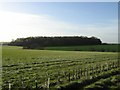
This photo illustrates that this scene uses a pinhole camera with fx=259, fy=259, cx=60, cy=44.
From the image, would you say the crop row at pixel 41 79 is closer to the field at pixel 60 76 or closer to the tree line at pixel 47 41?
the field at pixel 60 76

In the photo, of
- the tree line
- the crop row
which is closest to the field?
the crop row

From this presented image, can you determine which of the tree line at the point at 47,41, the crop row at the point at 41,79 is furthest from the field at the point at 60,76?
the tree line at the point at 47,41

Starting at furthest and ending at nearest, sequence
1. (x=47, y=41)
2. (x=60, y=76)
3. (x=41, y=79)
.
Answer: (x=47, y=41)
(x=60, y=76)
(x=41, y=79)

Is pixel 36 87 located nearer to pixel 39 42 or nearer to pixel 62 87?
pixel 62 87

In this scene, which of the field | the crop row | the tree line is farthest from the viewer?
the tree line

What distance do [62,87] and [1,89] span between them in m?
4.46

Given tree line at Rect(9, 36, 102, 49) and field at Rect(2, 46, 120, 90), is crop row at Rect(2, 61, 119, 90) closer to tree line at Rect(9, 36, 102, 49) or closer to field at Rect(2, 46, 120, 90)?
field at Rect(2, 46, 120, 90)

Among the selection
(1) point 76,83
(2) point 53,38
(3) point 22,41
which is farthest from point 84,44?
(1) point 76,83

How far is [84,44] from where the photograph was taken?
129 m

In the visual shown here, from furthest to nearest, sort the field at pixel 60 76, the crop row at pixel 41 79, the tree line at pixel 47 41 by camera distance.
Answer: the tree line at pixel 47 41 → the field at pixel 60 76 → the crop row at pixel 41 79

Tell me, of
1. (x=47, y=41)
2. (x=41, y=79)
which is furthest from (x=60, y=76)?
(x=47, y=41)

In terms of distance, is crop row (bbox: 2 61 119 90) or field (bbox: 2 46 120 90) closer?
crop row (bbox: 2 61 119 90)

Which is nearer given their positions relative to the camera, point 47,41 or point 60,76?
point 60,76

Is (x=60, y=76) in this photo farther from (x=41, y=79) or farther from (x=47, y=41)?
(x=47, y=41)
